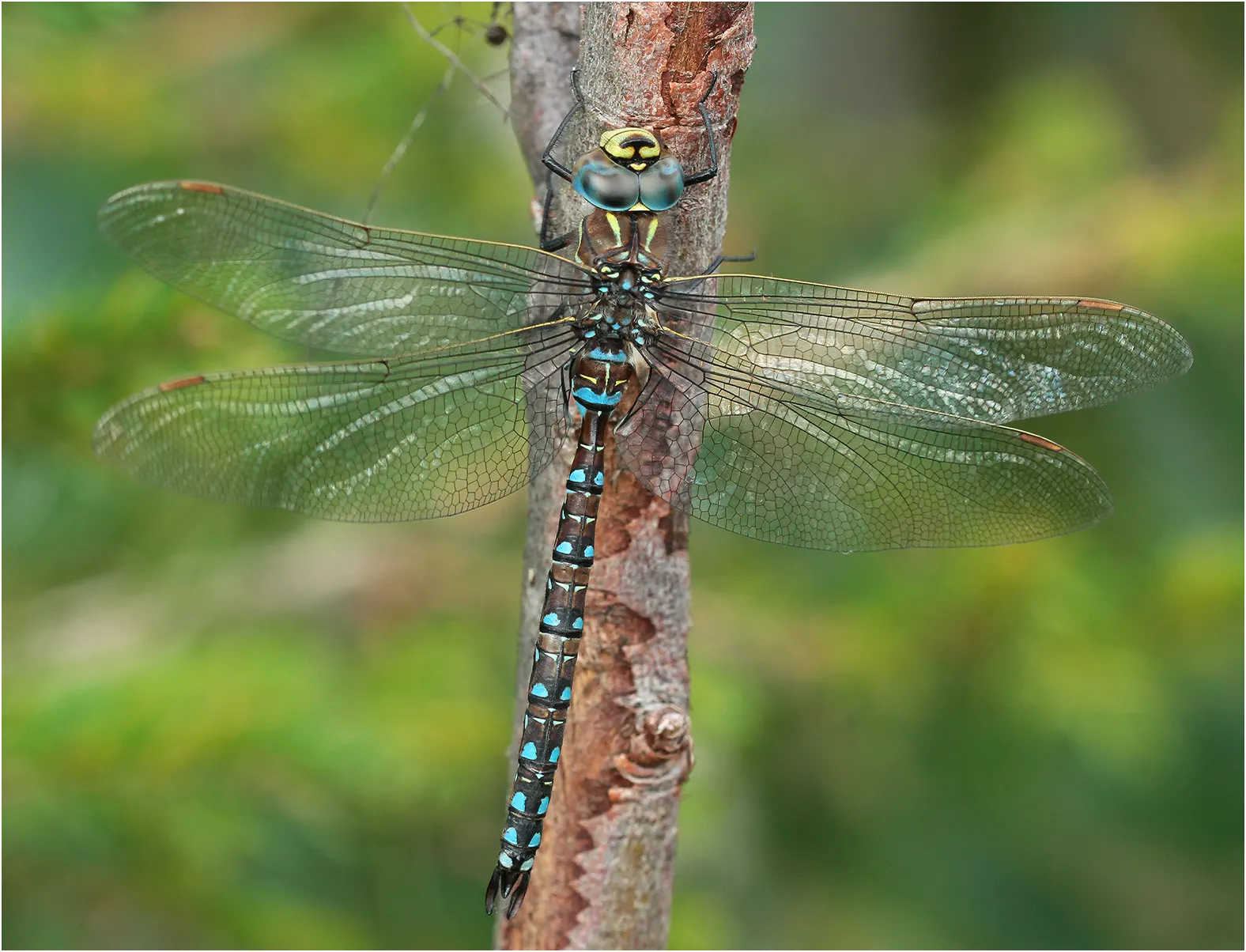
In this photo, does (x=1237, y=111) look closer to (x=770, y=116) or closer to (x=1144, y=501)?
(x=1144, y=501)

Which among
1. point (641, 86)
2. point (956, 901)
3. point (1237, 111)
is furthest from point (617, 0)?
point (956, 901)

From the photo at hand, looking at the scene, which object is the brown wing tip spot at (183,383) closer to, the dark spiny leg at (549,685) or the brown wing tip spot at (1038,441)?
the dark spiny leg at (549,685)

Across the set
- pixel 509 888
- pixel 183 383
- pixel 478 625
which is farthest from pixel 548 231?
pixel 478 625

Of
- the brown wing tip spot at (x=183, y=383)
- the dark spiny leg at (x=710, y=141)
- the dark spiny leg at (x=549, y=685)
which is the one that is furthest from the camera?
the brown wing tip spot at (x=183, y=383)

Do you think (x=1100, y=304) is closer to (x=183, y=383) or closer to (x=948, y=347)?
(x=948, y=347)

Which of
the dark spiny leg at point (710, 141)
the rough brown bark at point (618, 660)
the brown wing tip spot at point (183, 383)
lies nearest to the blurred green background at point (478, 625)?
the brown wing tip spot at point (183, 383)

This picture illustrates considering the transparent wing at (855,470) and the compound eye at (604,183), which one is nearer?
the compound eye at (604,183)
